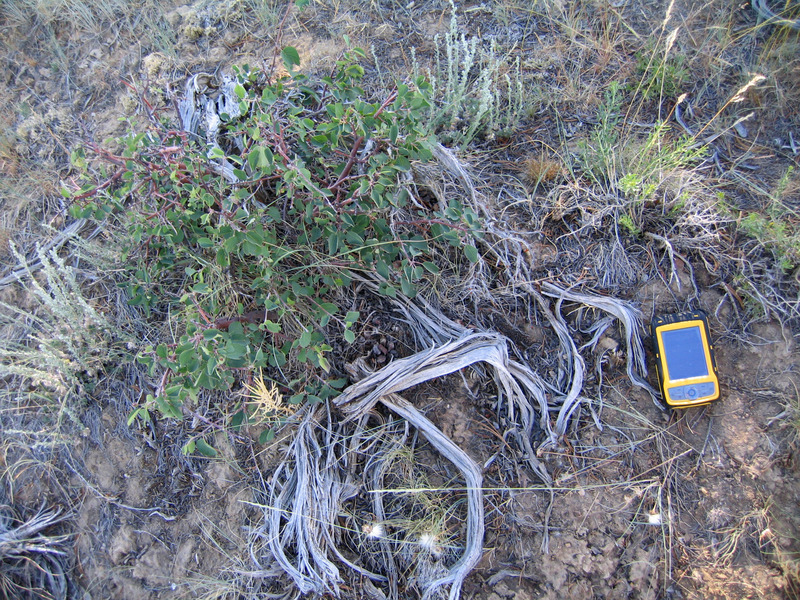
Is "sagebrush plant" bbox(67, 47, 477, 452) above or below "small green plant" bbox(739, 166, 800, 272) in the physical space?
above

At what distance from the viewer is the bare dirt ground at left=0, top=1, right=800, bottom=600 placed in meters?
1.94

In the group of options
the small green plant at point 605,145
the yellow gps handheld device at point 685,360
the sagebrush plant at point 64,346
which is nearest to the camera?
the yellow gps handheld device at point 685,360

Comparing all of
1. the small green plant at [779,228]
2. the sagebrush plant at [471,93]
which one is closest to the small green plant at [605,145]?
the sagebrush plant at [471,93]

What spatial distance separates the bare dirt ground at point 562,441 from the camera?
6.37ft

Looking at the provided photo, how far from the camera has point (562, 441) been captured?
2109 millimetres

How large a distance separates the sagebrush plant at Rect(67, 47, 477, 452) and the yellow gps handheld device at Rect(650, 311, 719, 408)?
3.20 feet

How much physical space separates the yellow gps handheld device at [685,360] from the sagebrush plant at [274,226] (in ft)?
3.20

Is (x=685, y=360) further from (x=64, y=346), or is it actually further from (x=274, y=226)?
(x=64, y=346)

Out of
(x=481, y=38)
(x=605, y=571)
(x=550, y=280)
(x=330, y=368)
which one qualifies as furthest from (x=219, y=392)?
(x=481, y=38)

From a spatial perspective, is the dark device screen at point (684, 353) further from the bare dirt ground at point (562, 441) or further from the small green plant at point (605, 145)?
the small green plant at point (605, 145)

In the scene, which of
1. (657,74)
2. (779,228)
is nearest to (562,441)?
(779,228)

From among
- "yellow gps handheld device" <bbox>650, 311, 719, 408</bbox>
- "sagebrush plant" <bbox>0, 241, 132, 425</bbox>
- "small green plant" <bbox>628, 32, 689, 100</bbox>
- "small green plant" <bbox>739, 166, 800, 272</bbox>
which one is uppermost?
"small green plant" <bbox>628, 32, 689, 100</bbox>

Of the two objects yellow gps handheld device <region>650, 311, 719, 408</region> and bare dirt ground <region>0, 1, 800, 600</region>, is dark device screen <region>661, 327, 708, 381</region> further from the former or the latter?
bare dirt ground <region>0, 1, 800, 600</region>

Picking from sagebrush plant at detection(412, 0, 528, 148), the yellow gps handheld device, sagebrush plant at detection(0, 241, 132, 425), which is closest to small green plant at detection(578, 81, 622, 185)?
sagebrush plant at detection(412, 0, 528, 148)
